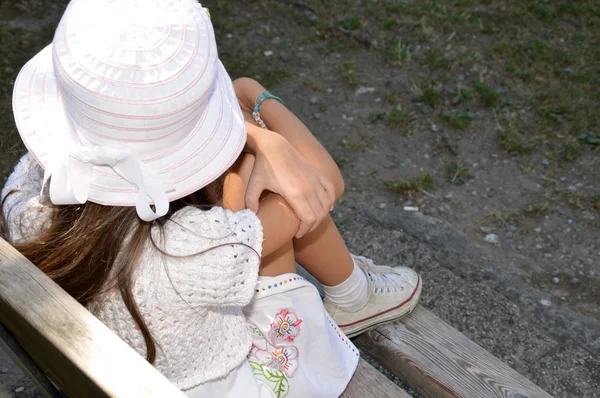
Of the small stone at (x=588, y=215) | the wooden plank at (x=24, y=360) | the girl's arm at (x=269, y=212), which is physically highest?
the girl's arm at (x=269, y=212)

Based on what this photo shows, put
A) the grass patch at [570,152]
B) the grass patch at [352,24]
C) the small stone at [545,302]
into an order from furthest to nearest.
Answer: the grass patch at [352,24] → the grass patch at [570,152] → the small stone at [545,302]

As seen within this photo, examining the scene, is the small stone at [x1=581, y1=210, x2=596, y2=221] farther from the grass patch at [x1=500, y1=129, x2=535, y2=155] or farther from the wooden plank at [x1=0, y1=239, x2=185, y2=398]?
the wooden plank at [x1=0, y1=239, x2=185, y2=398]

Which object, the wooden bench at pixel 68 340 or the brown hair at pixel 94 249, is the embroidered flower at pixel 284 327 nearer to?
the brown hair at pixel 94 249

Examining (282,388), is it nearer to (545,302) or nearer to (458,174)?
(545,302)

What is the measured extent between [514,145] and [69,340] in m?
2.92

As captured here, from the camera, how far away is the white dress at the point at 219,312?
1.38 m

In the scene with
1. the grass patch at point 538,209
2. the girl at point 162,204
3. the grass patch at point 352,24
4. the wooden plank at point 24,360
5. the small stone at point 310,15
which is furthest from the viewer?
the small stone at point 310,15

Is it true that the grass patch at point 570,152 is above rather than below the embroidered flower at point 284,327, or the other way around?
below

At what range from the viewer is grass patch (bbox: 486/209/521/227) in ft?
10.4

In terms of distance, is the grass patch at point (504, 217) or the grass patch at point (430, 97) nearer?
the grass patch at point (504, 217)

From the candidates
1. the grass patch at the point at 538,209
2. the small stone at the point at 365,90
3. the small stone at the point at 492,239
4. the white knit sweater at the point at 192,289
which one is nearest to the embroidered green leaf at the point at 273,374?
the white knit sweater at the point at 192,289

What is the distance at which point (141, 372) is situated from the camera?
3.33ft

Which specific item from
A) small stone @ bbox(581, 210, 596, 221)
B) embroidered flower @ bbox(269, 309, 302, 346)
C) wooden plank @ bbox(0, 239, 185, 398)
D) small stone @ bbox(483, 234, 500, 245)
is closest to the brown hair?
wooden plank @ bbox(0, 239, 185, 398)

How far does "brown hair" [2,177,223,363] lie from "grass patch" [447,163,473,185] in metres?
2.17
